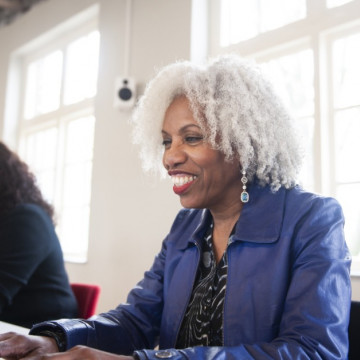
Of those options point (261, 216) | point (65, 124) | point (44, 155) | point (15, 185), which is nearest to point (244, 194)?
point (261, 216)

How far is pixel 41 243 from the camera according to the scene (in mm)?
2066

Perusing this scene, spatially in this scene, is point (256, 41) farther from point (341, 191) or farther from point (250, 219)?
point (250, 219)

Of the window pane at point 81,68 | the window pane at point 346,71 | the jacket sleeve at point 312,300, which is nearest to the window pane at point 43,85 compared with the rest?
the window pane at point 81,68

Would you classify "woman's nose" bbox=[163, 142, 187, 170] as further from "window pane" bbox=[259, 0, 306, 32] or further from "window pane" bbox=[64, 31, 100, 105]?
"window pane" bbox=[64, 31, 100, 105]

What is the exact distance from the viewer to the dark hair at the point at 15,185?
2180mm

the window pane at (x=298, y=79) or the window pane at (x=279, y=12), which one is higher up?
the window pane at (x=279, y=12)

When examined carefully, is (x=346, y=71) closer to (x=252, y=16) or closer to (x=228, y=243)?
(x=252, y=16)

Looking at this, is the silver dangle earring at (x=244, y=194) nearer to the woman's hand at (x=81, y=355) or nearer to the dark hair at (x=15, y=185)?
the woman's hand at (x=81, y=355)

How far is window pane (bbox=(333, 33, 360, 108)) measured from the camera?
7.81ft

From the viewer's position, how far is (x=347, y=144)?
236 cm

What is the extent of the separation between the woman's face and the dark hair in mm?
1048

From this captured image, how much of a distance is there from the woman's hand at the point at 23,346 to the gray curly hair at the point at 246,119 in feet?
2.33

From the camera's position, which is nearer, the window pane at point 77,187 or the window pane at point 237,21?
the window pane at point 237,21

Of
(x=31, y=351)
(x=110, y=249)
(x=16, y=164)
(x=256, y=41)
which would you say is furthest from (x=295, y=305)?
(x=110, y=249)
